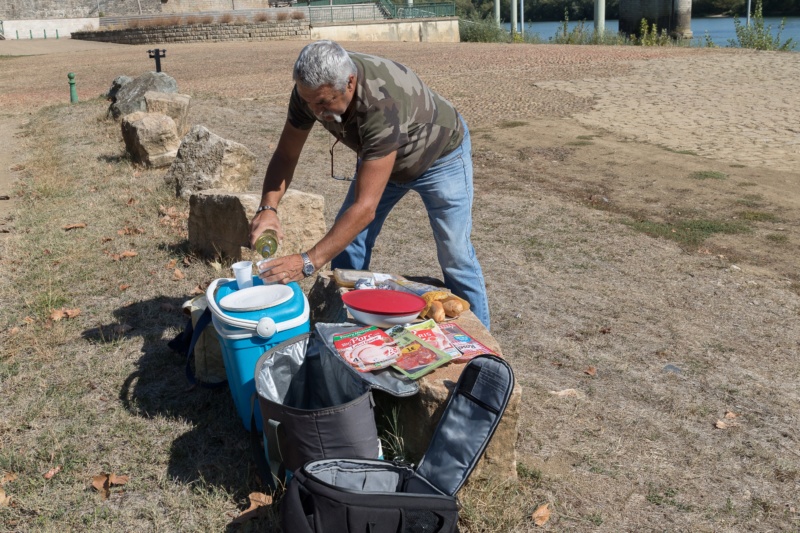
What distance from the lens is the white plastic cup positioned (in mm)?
3547

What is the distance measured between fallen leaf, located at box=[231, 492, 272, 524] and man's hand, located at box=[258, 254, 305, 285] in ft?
3.02

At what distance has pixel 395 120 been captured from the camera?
3.30 metres

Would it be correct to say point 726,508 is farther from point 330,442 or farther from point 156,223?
point 156,223

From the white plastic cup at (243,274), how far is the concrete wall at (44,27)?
48.4 metres

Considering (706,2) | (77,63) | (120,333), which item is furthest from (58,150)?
(706,2)

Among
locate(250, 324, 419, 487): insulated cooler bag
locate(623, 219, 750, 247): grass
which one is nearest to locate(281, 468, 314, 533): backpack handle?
locate(250, 324, 419, 487): insulated cooler bag

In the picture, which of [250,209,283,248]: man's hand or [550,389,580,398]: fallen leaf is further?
[550,389,580,398]: fallen leaf

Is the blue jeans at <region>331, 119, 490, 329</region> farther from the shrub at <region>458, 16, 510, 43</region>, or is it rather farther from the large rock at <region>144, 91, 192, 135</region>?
the shrub at <region>458, 16, 510, 43</region>

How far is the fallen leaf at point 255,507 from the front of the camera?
3.07 metres

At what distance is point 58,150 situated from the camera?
11.0 metres

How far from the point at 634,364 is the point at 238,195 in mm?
3096

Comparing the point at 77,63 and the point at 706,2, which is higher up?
the point at 706,2

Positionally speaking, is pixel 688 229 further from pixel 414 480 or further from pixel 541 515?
pixel 414 480

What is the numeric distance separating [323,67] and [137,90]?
36.8 ft
